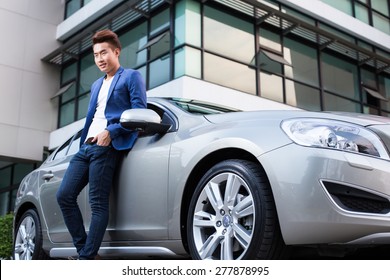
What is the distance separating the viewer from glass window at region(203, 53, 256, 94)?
1217cm

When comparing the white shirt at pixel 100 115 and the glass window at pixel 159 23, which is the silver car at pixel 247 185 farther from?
the glass window at pixel 159 23

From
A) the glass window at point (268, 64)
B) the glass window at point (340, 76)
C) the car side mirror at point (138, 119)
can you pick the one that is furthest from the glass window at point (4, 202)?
the car side mirror at point (138, 119)

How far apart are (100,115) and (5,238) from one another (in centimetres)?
813

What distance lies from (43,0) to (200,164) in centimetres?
1579

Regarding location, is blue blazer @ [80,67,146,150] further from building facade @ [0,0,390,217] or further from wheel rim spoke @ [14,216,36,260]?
building facade @ [0,0,390,217]

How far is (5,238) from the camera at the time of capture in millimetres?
10695

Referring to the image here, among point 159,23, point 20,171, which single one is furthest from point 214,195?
point 20,171

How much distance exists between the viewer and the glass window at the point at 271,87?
43.4ft

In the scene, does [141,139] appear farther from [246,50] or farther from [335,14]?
[335,14]

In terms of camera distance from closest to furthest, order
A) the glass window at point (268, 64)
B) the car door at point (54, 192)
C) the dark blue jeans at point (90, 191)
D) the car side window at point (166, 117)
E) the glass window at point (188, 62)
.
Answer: the dark blue jeans at point (90, 191), the car side window at point (166, 117), the car door at point (54, 192), the glass window at point (188, 62), the glass window at point (268, 64)

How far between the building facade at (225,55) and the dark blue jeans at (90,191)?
25.8ft

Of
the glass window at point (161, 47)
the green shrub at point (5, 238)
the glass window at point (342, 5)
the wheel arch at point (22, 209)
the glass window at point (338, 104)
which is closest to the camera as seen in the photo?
the wheel arch at point (22, 209)

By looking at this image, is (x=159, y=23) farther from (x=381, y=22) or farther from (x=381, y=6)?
(x=381, y=6)
